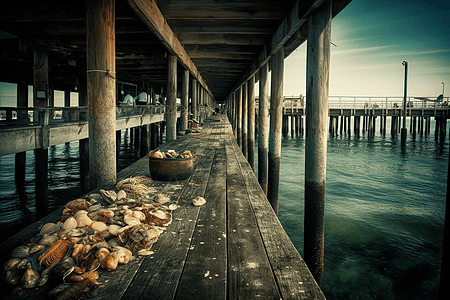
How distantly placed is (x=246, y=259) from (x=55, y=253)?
138cm

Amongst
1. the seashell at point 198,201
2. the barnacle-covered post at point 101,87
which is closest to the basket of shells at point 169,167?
the barnacle-covered post at point 101,87

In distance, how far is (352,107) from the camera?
3566cm

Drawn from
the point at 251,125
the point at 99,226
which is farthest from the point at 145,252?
the point at 251,125

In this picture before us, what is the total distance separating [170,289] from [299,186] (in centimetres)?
1235

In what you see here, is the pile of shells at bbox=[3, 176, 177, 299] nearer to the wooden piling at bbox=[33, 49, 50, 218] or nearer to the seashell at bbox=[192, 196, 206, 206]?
the seashell at bbox=[192, 196, 206, 206]

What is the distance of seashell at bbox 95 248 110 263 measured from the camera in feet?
6.25

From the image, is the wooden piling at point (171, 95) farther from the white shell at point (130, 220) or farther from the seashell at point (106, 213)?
the white shell at point (130, 220)

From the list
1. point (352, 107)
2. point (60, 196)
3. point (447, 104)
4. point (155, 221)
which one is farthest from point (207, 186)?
point (447, 104)

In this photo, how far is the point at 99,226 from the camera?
2.29 meters

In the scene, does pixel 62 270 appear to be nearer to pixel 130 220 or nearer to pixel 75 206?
pixel 130 220

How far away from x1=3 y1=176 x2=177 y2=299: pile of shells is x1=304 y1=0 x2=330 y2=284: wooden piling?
2424 mm

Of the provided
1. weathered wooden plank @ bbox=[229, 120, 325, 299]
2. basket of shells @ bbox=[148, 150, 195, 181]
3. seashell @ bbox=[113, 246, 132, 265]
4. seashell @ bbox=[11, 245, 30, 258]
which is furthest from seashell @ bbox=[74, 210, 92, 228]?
basket of shells @ bbox=[148, 150, 195, 181]

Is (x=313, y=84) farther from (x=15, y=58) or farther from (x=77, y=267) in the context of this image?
(x=15, y=58)

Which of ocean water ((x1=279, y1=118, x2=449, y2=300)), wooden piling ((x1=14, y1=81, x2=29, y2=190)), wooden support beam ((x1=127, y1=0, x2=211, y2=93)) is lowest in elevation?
ocean water ((x1=279, y1=118, x2=449, y2=300))
